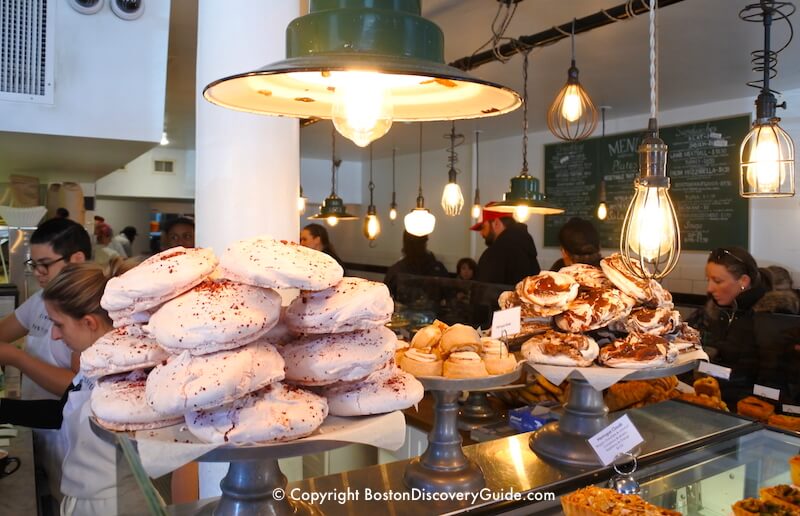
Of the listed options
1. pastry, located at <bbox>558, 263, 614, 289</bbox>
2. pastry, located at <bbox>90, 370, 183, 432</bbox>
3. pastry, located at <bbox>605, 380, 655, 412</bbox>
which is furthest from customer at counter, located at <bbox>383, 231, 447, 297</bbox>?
pastry, located at <bbox>90, 370, 183, 432</bbox>

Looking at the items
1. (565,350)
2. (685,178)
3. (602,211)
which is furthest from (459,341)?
(685,178)

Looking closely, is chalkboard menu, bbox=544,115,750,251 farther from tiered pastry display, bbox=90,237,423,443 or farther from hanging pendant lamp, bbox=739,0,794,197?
tiered pastry display, bbox=90,237,423,443

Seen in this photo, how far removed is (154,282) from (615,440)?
3.75ft

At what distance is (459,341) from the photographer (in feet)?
5.75

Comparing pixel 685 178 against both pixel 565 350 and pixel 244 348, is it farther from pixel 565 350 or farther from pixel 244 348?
pixel 244 348

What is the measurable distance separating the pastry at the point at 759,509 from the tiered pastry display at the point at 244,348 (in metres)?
0.78

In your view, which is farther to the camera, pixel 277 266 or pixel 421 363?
pixel 421 363

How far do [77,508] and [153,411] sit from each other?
4.26 ft

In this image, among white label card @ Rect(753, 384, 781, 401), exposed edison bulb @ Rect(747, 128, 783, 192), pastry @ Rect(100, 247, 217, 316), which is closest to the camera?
pastry @ Rect(100, 247, 217, 316)

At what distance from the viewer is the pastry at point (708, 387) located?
2619mm

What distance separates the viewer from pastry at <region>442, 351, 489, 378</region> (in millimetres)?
1581

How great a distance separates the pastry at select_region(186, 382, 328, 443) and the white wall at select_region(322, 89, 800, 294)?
5.71 meters

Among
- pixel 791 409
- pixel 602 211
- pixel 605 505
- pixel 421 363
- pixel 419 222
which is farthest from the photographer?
pixel 602 211

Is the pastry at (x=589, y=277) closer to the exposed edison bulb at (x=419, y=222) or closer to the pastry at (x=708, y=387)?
the pastry at (x=708, y=387)
